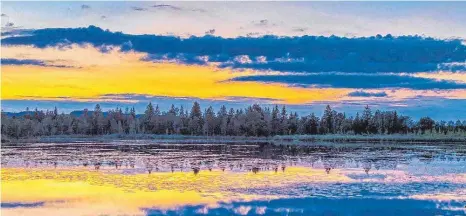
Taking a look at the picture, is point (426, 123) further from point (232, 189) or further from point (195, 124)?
point (232, 189)

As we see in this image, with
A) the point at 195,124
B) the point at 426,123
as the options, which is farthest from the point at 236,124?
the point at 426,123

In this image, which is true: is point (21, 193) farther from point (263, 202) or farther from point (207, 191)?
point (263, 202)

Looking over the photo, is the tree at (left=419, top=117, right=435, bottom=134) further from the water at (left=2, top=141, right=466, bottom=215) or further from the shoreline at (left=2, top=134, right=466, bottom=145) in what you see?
the water at (left=2, top=141, right=466, bottom=215)

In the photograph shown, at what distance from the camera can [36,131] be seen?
4771 inches

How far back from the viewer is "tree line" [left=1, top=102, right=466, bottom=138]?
119m

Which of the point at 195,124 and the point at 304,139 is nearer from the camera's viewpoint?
the point at 304,139

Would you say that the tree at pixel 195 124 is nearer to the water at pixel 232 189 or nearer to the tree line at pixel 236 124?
the tree line at pixel 236 124

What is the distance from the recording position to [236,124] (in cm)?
12250

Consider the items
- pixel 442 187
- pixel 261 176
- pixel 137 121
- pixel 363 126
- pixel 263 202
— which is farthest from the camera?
pixel 137 121

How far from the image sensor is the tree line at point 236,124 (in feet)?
391

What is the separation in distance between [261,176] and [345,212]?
32.1 ft

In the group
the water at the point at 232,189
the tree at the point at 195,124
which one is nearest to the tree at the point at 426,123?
the tree at the point at 195,124

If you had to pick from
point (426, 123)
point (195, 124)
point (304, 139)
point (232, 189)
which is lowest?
point (232, 189)

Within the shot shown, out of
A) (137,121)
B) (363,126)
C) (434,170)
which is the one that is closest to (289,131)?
(363,126)
